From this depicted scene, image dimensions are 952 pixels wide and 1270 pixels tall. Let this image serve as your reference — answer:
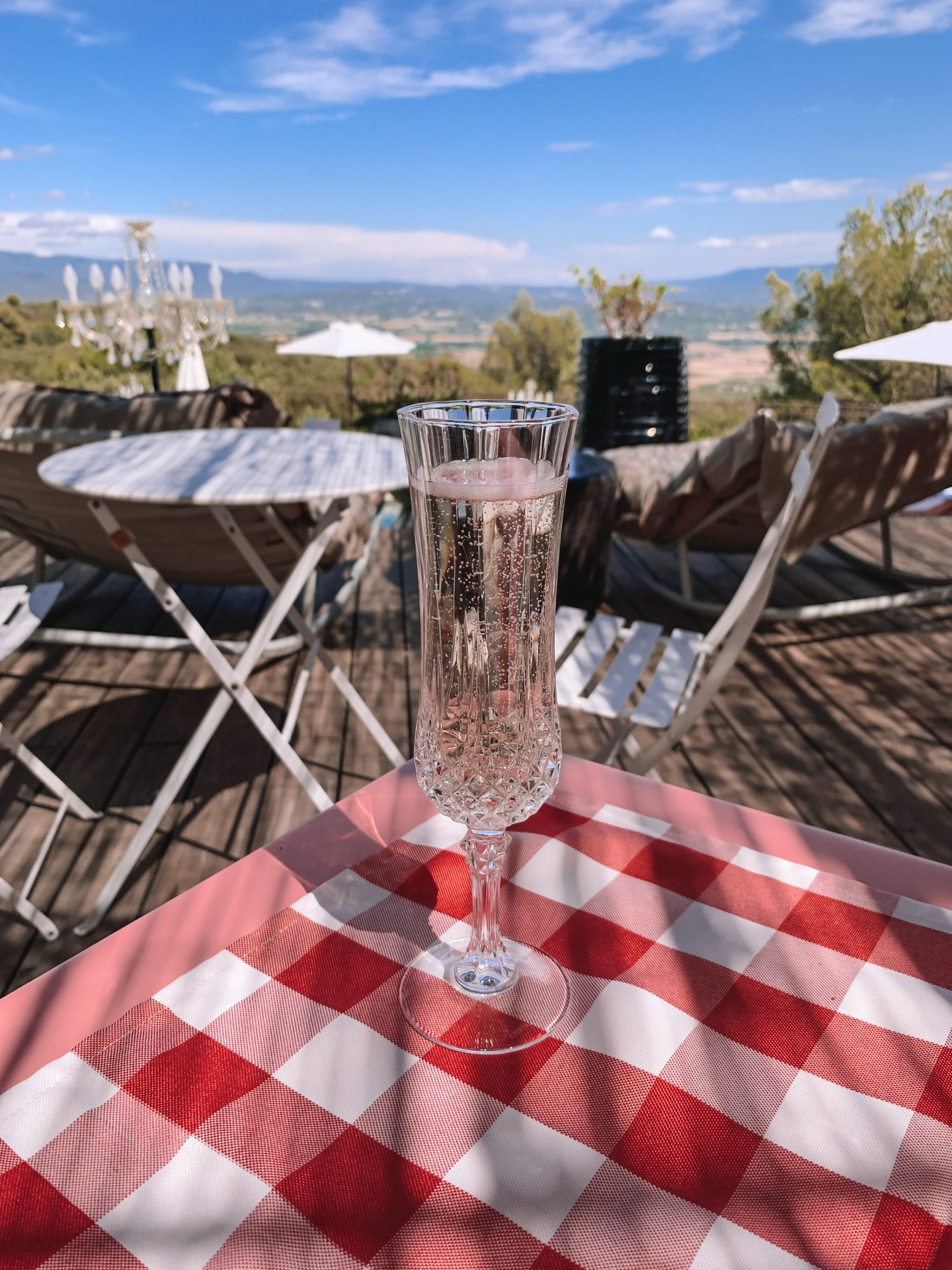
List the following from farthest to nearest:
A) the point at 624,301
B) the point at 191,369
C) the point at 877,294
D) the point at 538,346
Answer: the point at 538,346 < the point at 877,294 < the point at 191,369 < the point at 624,301

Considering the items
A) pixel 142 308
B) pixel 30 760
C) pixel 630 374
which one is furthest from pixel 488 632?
pixel 142 308

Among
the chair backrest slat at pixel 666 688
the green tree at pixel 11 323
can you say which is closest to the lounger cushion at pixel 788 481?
the chair backrest slat at pixel 666 688

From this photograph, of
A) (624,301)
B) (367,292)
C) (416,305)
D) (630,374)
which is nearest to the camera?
(630,374)

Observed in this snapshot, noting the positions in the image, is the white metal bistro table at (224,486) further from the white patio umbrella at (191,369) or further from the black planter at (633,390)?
the white patio umbrella at (191,369)

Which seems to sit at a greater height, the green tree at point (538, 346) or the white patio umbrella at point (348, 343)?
the white patio umbrella at point (348, 343)

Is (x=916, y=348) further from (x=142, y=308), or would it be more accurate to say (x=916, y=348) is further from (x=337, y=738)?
(x=142, y=308)

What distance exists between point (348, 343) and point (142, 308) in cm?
226

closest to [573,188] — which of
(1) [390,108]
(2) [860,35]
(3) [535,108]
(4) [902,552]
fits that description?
(3) [535,108]

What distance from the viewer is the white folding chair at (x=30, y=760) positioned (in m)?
1.90

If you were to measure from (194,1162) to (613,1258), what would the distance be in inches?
9.5

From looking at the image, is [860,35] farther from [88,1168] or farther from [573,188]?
[88,1168]

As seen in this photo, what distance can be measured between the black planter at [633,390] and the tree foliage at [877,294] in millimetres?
10830

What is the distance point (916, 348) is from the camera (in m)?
3.13

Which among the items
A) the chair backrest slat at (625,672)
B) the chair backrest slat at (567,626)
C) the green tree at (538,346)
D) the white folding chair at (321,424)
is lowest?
the green tree at (538,346)
